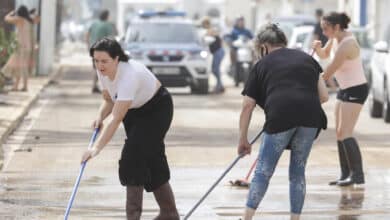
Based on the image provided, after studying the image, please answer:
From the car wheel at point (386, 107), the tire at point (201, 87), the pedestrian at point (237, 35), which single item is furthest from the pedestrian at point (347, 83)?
the pedestrian at point (237, 35)

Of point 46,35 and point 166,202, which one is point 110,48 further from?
point 46,35

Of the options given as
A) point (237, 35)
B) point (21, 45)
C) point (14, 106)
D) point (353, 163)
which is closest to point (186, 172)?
point (353, 163)

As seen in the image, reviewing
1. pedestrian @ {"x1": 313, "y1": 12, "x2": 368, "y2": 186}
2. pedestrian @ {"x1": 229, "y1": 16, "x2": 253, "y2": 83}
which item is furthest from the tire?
pedestrian @ {"x1": 313, "y1": 12, "x2": 368, "y2": 186}

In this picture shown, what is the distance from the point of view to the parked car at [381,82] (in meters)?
22.4

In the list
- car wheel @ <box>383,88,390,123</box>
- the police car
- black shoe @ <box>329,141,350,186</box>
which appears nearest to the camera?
black shoe @ <box>329,141,350,186</box>

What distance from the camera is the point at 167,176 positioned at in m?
10.7

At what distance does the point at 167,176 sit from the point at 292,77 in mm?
1196

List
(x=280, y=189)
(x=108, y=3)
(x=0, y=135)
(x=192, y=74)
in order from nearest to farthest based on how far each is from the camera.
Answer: (x=280, y=189)
(x=0, y=135)
(x=192, y=74)
(x=108, y=3)

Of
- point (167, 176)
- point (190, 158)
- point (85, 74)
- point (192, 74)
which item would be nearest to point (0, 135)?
point (190, 158)

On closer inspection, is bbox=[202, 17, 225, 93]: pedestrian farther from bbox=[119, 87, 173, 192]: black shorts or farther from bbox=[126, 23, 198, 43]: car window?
bbox=[119, 87, 173, 192]: black shorts

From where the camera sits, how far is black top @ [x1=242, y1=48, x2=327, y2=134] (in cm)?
1038

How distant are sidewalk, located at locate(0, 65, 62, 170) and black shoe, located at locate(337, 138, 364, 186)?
12.9 ft

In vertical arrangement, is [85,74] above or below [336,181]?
below

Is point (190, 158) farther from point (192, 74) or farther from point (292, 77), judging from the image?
point (192, 74)
